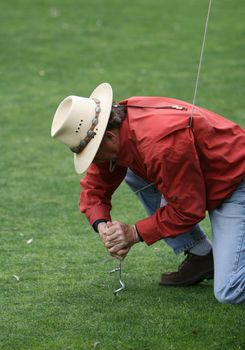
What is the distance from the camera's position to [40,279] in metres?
5.10

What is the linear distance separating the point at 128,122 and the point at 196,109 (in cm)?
36

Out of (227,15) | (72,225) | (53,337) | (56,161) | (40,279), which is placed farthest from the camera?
(227,15)

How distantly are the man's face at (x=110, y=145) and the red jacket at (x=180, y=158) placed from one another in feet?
0.11

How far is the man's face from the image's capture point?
4.33 m

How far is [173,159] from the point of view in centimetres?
419

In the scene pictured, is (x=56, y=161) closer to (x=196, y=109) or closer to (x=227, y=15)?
(x=196, y=109)

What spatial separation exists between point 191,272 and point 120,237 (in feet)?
2.35

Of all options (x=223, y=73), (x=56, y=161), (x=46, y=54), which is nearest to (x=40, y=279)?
(x=56, y=161)

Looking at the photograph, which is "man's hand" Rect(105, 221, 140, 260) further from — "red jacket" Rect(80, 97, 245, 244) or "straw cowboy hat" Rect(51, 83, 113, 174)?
"straw cowboy hat" Rect(51, 83, 113, 174)

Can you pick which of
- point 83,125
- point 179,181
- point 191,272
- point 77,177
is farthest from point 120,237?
point 77,177

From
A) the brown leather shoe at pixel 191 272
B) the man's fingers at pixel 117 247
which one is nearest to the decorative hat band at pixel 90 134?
the man's fingers at pixel 117 247

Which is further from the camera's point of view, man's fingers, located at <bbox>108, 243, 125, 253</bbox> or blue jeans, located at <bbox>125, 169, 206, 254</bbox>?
blue jeans, located at <bbox>125, 169, 206, 254</bbox>

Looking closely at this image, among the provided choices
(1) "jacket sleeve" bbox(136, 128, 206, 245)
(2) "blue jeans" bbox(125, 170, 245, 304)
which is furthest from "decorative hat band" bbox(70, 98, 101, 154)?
(2) "blue jeans" bbox(125, 170, 245, 304)

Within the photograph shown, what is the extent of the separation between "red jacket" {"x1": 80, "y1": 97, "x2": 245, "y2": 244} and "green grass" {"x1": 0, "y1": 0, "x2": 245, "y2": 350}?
19.8 inches
